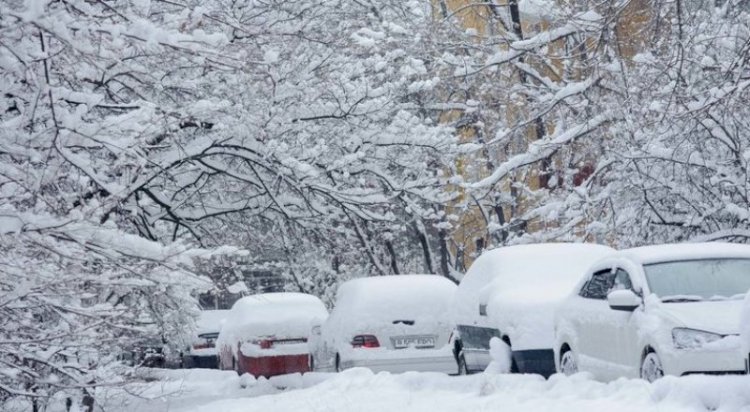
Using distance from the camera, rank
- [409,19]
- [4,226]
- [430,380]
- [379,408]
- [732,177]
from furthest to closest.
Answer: [409,19], [732,177], [430,380], [379,408], [4,226]

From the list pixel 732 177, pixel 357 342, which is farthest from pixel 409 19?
pixel 357 342

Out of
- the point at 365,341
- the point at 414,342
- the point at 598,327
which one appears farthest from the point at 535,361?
the point at 365,341

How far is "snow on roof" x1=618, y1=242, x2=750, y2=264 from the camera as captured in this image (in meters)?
11.3

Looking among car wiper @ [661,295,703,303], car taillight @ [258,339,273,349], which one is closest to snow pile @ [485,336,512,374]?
car wiper @ [661,295,703,303]

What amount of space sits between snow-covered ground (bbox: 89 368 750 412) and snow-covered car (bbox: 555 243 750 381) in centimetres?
64

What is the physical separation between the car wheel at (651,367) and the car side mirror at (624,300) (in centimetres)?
51

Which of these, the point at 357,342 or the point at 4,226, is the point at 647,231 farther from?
the point at 4,226

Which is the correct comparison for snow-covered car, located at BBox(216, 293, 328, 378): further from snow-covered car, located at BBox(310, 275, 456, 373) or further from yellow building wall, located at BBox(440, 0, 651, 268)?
yellow building wall, located at BBox(440, 0, 651, 268)

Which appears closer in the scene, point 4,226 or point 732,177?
point 4,226

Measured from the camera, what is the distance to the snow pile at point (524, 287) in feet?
43.2

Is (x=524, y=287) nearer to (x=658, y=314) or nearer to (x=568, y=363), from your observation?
(x=568, y=363)

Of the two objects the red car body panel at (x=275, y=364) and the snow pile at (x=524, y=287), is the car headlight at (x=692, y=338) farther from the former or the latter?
the red car body panel at (x=275, y=364)

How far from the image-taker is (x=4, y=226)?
271 inches

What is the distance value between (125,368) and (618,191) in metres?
→ 12.4
